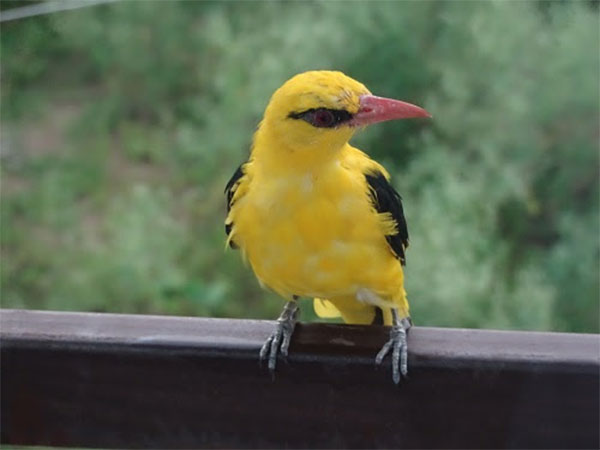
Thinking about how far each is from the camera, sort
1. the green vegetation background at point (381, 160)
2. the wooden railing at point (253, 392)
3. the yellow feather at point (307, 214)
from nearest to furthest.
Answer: the wooden railing at point (253, 392)
the yellow feather at point (307, 214)
the green vegetation background at point (381, 160)

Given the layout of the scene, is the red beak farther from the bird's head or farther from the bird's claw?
the bird's claw

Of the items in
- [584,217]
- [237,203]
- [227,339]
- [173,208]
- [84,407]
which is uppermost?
[237,203]

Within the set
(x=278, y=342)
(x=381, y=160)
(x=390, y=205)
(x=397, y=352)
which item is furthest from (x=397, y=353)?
(x=381, y=160)

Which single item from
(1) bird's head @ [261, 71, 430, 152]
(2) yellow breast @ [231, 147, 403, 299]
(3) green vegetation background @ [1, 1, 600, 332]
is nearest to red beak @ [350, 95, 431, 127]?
(1) bird's head @ [261, 71, 430, 152]

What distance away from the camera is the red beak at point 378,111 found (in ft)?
4.56

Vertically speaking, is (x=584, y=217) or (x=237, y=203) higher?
(x=237, y=203)

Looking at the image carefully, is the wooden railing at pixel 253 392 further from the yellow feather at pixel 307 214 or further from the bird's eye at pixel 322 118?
the bird's eye at pixel 322 118

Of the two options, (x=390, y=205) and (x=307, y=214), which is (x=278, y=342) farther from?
(x=390, y=205)

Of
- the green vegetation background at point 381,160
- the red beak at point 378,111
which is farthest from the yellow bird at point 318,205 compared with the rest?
the green vegetation background at point 381,160

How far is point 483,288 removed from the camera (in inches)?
107

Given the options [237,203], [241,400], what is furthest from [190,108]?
[241,400]

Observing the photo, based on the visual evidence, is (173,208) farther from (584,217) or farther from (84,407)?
(84,407)

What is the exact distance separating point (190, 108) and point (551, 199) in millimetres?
1568

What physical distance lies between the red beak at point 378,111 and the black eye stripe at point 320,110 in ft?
0.05
